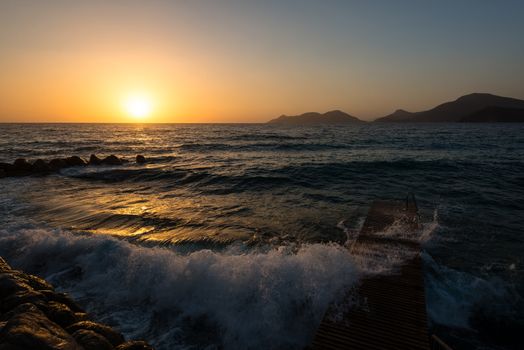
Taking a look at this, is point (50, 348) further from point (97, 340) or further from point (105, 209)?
point (105, 209)

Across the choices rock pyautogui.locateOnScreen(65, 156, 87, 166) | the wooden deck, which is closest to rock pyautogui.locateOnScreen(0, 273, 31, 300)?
the wooden deck

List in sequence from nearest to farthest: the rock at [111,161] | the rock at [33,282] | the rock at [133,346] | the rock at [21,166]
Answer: the rock at [133,346] < the rock at [33,282] < the rock at [21,166] < the rock at [111,161]

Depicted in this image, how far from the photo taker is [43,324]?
602 centimetres

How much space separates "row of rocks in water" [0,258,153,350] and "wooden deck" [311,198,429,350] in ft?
14.3

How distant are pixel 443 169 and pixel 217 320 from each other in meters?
33.0

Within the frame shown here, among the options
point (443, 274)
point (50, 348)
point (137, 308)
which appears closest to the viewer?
point (50, 348)

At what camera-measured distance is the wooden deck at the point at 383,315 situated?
7.25 metres

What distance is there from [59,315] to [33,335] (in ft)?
5.78

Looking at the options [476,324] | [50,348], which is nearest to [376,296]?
[476,324]

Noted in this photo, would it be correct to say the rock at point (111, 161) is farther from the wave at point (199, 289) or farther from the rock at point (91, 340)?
the rock at point (91, 340)

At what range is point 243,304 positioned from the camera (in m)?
8.88

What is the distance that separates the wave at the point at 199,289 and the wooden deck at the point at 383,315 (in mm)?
634

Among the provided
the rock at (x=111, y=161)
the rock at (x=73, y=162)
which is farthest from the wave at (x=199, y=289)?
the rock at (x=111, y=161)

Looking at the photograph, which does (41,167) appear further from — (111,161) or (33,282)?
(33,282)
